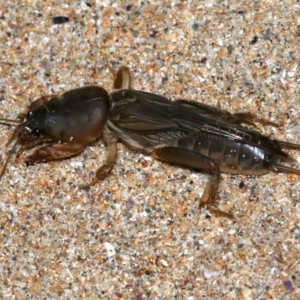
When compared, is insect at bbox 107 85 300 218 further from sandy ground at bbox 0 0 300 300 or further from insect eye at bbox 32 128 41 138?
insect eye at bbox 32 128 41 138

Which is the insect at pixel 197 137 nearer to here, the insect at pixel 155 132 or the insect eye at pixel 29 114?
the insect at pixel 155 132

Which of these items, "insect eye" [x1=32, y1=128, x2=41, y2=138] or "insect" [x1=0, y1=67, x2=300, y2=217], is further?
"insect eye" [x1=32, y1=128, x2=41, y2=138]

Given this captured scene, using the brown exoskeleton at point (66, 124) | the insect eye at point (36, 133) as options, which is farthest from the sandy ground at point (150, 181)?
the insect eye at point (36, 133)

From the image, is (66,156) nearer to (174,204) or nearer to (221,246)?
(174,204)

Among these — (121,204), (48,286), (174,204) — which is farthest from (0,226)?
(174,204)

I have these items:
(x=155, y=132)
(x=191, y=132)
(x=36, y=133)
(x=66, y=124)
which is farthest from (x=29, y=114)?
(x=191, y=132)

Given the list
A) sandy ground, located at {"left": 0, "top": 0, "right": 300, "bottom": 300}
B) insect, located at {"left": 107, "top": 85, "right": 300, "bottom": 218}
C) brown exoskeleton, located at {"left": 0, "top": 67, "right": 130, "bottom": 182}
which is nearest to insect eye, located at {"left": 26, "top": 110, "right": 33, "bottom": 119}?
brown exoskeleton, located at {"left": 0, "top": 67, "right": 130, "bottom": 182}

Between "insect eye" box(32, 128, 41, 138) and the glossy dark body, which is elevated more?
the glossy dark body
